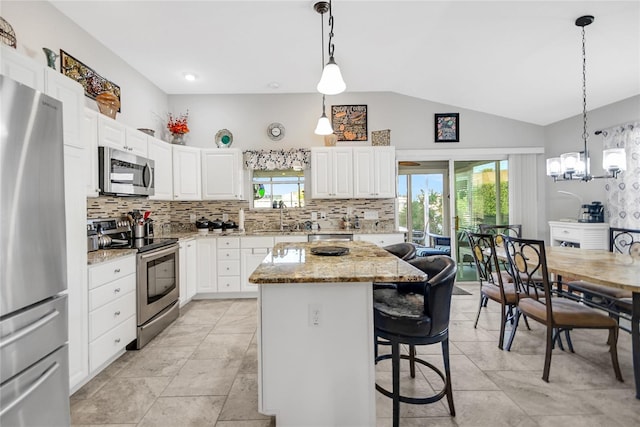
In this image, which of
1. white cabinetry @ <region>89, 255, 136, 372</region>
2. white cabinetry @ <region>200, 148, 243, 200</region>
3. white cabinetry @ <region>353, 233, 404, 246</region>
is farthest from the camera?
white cabinetry @ <region>200, 148, 243, 200</region>

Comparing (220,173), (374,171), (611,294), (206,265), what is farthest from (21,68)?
(611,294)

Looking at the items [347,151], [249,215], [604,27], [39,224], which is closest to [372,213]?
[347,151]

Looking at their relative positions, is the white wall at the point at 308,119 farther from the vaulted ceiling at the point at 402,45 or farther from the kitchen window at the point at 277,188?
the kitchen window at the point at 277,188

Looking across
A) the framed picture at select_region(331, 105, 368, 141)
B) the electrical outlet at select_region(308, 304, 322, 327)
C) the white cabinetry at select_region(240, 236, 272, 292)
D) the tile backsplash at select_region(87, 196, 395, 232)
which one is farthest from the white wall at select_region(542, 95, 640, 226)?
the white cabinetry at select_region(240, 236, 272, 292)

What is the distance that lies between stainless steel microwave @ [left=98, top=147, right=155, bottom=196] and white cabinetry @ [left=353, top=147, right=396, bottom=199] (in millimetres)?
2721

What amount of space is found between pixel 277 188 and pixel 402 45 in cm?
264

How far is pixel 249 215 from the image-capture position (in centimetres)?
459

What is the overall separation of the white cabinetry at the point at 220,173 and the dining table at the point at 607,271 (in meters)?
3.52

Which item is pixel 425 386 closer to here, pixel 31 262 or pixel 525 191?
pixel 31 262

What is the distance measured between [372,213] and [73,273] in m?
3.72

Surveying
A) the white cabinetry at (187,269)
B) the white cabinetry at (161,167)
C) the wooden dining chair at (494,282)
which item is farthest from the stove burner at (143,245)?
the wooden dining chair at (494,282)

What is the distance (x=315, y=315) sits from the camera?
151cm

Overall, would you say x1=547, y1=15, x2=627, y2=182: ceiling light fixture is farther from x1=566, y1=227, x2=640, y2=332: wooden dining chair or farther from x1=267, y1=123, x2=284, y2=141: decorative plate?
x1=267, y1=123, x2=284, y2=141: decorative plate

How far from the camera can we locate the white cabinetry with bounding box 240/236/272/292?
3.96m
